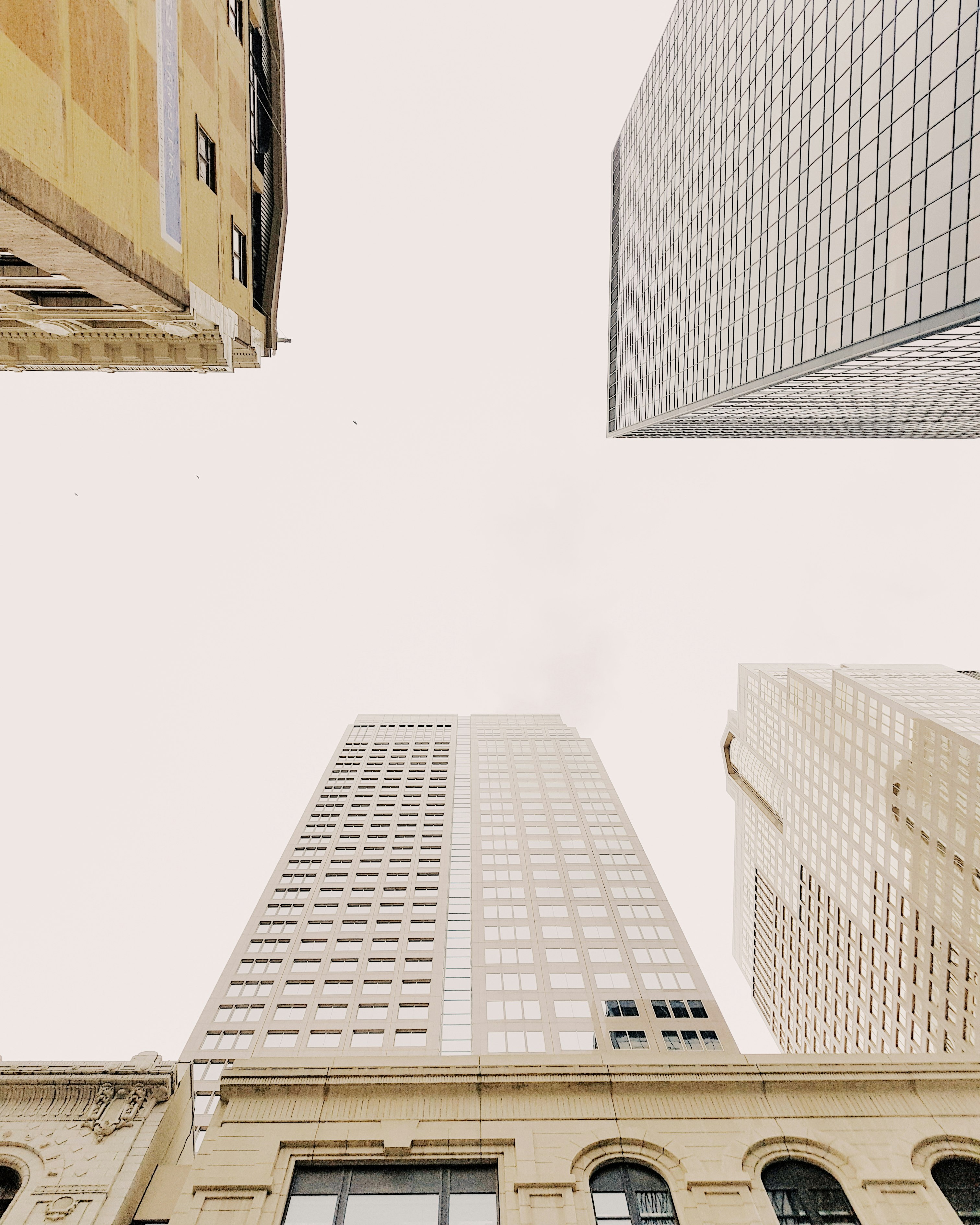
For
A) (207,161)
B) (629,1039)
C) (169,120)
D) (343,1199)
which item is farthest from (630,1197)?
(629,1039)

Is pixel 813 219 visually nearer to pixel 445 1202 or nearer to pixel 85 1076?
pixel 445 1202

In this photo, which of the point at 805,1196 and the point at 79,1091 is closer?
the point at 805,1196

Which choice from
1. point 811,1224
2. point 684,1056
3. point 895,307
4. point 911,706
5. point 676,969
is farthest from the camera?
point 911,706

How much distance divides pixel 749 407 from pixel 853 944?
204 feet

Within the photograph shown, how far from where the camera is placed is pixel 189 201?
1559 centimetres

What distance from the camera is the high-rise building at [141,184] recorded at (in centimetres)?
920

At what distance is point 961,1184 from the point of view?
501 inches

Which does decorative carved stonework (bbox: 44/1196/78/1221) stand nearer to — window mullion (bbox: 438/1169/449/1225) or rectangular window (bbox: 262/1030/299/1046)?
window mullion (bbox: 438/1169/449/1225)

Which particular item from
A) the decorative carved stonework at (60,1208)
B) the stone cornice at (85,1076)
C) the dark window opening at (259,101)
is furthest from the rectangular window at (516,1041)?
the dark window opening at (259,101)

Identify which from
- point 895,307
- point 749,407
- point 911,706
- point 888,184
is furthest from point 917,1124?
point 749,407

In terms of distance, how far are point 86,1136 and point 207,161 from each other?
23.1 m

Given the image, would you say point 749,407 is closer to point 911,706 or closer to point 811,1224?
point 911,706

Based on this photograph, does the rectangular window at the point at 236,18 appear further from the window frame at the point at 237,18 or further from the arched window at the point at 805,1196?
the arched window at the point at 805,1196

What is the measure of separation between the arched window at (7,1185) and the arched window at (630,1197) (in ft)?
37.1
